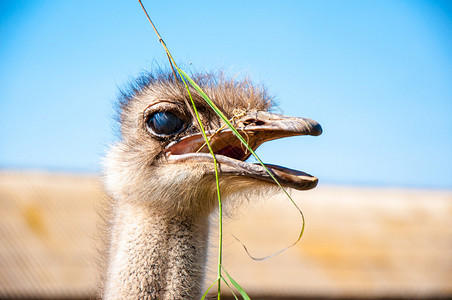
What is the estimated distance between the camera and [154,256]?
237 centimetres

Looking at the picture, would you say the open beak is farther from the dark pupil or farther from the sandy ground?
the sandy ground

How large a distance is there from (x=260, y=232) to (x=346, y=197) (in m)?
2.07

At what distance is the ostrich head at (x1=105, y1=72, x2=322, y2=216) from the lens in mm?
2256

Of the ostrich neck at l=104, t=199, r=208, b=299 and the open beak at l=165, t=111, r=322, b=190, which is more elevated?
the open beak at l=165, t=111, r=322, b=190

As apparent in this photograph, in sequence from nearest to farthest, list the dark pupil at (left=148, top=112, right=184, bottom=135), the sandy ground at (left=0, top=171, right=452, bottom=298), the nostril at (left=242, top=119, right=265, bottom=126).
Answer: the nostril at (left=242, top=119, right=265, bottom=126) → the dark pupil at (left=148, top=112, right=184, bottom=135) → the sandy ground at (left=0, top=171, right=452, bottom=298)

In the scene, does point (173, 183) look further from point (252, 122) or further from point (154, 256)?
point (252, 122)

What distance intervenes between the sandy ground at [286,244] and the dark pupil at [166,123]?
4.53 m

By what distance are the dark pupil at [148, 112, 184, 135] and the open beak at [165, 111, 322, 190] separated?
59 millimetres

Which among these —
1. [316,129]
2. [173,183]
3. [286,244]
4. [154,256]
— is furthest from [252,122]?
[286,244]

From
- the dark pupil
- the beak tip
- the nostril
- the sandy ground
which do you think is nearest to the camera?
the beak tip

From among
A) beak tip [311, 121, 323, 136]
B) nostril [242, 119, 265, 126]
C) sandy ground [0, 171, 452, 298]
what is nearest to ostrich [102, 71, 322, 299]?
nostril [242, 119, 265, 126]

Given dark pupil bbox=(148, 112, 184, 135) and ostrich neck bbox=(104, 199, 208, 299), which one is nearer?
ostrich neck bbox=(104, 199, 208, 299)

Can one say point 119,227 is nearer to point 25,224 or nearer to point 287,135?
point 287,135

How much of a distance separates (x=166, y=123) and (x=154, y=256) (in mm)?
531
